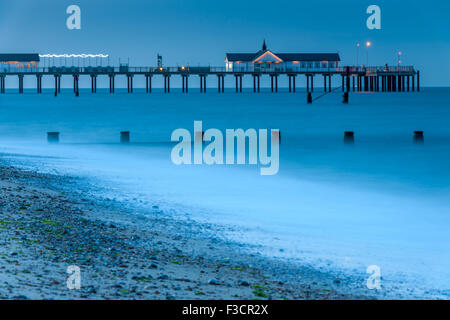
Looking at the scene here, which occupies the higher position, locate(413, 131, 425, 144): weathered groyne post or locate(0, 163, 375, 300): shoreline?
locate(413, 131, 425, 144): weathered groyne post

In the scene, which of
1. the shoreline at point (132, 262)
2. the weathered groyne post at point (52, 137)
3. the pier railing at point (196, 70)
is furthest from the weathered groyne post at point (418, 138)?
the pier railing at point (196, 70)

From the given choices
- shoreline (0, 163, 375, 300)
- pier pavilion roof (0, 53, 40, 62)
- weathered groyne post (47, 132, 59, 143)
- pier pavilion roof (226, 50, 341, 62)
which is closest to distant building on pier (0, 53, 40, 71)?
pier pavilion roof (0, 53, 40, 62)

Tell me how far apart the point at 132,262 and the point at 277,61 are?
89270 millimetres

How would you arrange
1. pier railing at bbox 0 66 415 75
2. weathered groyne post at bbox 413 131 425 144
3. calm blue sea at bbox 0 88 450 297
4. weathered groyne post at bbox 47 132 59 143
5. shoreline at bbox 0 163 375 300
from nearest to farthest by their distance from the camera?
shoreline at bbox 0 163 375 300
calm blue sea at bbox 0 88 450 297
weathered groyne post at bbox 47 132 59 143
weathered groyne post at bbox 413 131 425 144
pier railing at bbox 0 66 415 75

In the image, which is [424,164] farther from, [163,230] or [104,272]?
[104,272]

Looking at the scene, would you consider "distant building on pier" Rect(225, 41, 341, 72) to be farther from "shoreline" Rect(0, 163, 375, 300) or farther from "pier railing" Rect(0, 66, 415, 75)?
"shoreline" Rect(0, 163, 375, 300)

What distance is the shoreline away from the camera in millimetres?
5598

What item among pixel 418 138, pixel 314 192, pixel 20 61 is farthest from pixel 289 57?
pixel 314 192

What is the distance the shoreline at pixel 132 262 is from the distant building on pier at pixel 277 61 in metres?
86.0

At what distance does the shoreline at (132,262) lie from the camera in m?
5.60

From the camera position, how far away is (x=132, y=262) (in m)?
6.51

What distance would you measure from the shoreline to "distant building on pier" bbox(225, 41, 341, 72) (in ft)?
282

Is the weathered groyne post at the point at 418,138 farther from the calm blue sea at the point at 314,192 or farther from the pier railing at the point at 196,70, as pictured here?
the pier railing at the point at 196,70

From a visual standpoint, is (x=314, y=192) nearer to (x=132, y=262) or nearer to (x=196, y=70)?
(x=132, y=262)
